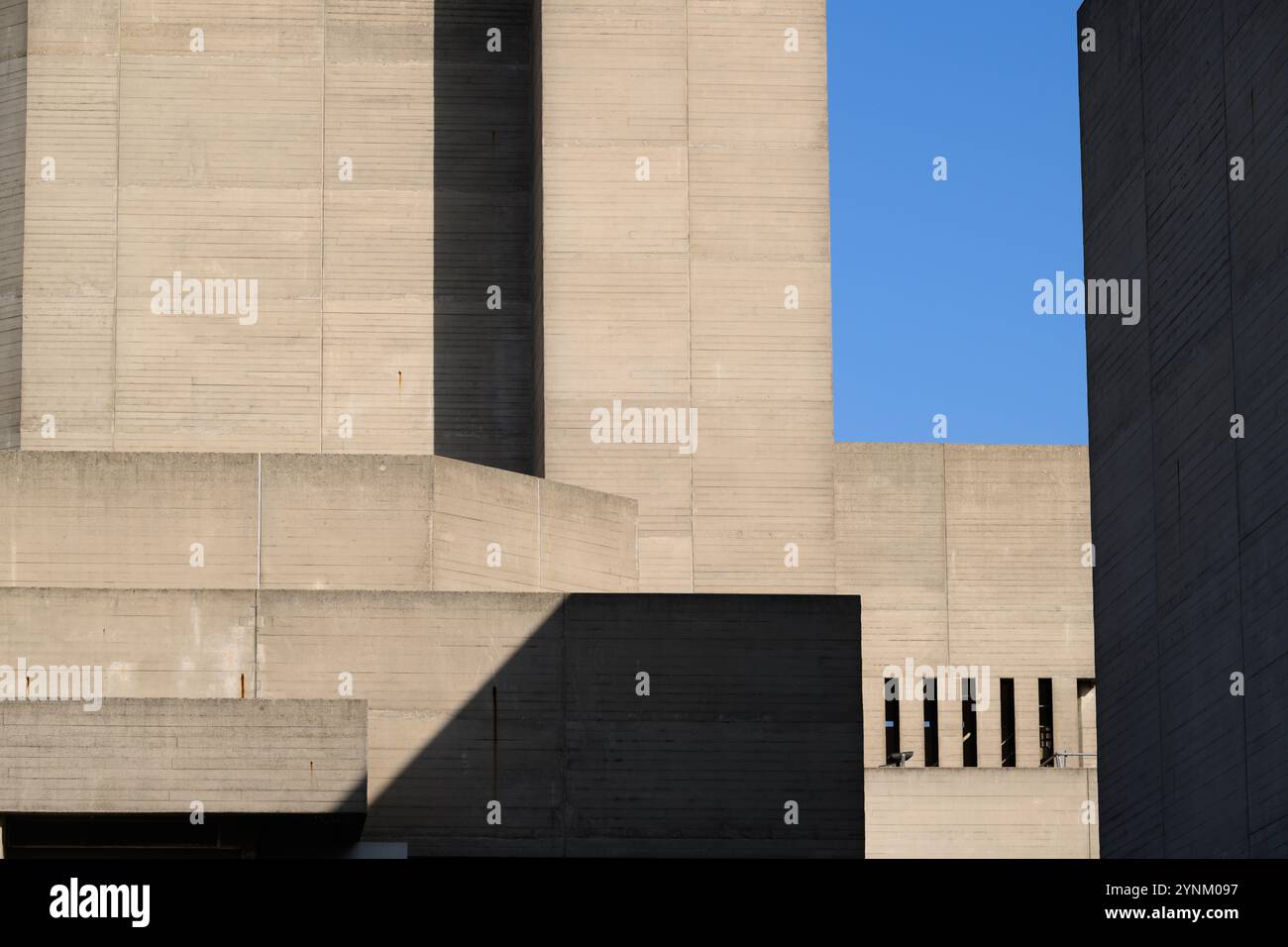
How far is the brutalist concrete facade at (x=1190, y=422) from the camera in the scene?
2178cm

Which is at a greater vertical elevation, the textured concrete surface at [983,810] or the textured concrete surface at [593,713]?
the textured concrete surface at [593,713]

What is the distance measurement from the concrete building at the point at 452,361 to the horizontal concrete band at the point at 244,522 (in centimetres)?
4

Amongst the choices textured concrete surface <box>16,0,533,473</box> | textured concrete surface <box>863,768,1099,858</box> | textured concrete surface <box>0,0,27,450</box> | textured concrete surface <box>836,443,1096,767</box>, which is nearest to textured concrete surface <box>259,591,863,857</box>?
textured concrete surface <box>16,0,533,473</box>

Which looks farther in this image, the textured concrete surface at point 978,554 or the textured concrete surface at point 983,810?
the textured concrete surface at point 978,554

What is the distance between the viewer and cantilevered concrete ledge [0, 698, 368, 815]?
23.6 metres

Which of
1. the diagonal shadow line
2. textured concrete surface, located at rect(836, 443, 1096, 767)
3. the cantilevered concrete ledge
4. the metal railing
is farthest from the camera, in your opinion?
textured concrete surface, located at rect(836, 443, 1096, 767)

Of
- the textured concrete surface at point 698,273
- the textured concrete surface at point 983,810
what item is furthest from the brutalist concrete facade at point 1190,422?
the textured concrete surface at point 983,810

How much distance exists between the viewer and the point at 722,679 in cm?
2650

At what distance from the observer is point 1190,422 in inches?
936

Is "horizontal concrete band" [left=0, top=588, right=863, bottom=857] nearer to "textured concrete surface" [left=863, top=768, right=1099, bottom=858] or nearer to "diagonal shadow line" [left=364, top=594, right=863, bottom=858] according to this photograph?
"diagonal shadow line" [left=364, top=594, right=863, bottom=858]

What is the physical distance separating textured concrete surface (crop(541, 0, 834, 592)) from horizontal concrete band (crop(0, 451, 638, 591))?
487 centimetres

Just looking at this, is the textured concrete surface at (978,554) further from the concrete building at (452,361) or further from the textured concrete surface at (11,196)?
the textured concrete surface at (11,196)

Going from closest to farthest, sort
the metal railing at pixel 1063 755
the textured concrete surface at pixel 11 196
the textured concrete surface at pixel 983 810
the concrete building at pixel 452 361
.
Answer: the concrete building at pixel 452 361 < the textured concrete surface at pixel 11 196 < the textured concrete surface at pixel 983 810 < the metal railing at pixel 1063 755
